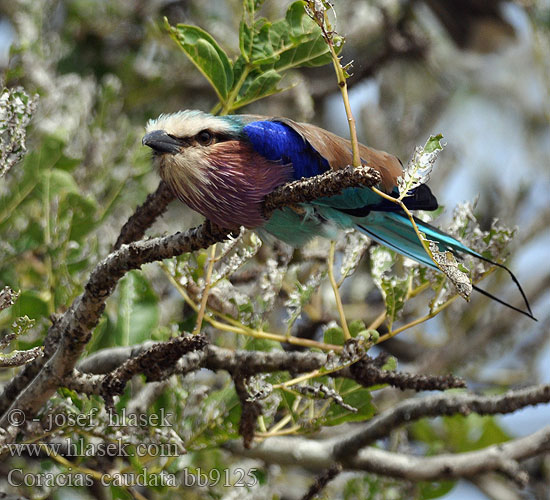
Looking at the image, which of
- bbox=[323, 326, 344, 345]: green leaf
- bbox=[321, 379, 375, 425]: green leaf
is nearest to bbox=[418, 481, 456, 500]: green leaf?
bbox=[321, 379, 375, 425]: green leaf

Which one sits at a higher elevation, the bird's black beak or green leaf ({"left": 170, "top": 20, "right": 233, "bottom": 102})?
green leaf ({"left": 170, "top": 20, "right": 233, "bottom": 102})

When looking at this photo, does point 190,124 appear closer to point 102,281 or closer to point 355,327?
point 102,281

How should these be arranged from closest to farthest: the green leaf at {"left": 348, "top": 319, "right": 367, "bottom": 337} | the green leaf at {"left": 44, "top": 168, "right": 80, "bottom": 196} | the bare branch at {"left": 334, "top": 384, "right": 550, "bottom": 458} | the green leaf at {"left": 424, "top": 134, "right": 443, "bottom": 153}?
the green leaf at {"left": 424, "top": 134, "right": 443, "bottom": 153}
the green leaf at {"left": 348, "top": 319, "right": 367, "bottom": 337}
the bare branch at {"left": 334, "top": 384, "right": 550, "bottom": 458}
the green leaf at {"left": 44, "top": 168, "right": 80, "bottom": 196}

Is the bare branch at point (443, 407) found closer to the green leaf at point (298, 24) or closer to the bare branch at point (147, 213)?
the bare branch at point (147, 213)

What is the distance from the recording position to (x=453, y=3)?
485 cm

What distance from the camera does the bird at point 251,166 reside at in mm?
2078

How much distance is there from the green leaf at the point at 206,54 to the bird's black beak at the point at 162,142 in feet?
0.89

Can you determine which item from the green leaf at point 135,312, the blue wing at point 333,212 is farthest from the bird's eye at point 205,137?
the green leaf at point 135,312

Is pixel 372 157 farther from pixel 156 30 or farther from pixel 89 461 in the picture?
pixel 156 30

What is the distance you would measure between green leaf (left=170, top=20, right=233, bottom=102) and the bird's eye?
0.75 feet

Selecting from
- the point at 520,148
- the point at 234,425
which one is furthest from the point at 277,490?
the point at 520,148

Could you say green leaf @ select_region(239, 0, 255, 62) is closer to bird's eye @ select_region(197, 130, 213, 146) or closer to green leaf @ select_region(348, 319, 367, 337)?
bird's eye @ select_region(197, 130, 213, 146)

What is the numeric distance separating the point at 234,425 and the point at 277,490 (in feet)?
3.05

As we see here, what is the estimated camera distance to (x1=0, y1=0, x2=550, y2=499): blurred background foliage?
2580 millimetres
